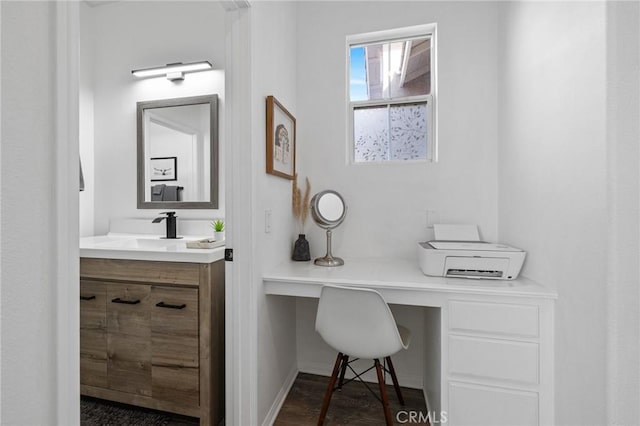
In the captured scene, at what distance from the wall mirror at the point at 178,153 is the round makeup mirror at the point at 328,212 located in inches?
29.9

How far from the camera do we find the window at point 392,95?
2141 millimetres

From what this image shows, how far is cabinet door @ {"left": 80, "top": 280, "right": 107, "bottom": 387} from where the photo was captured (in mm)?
1663

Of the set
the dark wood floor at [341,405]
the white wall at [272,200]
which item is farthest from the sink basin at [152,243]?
the dark wood floor at [341,405]

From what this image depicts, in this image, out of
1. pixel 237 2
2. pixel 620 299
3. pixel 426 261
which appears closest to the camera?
pixel 620 299

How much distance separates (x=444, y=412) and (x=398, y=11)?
2.43 meters

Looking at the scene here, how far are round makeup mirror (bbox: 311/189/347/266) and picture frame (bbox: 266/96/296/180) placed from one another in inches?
10.3

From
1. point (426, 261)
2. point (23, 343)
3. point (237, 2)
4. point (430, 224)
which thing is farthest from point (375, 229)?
point (23, 343)

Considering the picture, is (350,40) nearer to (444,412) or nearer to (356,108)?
(356,108)

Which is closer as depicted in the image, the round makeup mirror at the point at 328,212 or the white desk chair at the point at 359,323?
the white desk chair at the point at 359,323

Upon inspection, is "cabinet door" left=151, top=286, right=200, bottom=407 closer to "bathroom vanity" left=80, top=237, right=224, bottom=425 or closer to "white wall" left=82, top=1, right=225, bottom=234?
"bathroom vanity" left=80, top=237, right=224, bottom=425

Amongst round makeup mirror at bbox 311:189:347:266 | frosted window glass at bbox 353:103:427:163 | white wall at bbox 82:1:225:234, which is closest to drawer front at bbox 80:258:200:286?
white wall at bbox 82:1:225:234

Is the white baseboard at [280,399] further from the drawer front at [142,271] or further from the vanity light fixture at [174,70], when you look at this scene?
the vanity light fixture at [174,70]

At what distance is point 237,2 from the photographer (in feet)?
4.38

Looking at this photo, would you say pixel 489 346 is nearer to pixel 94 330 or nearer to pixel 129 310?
pixel 129 310
